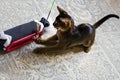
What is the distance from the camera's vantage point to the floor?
1.17m

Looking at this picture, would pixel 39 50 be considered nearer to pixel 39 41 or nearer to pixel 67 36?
pixel 39 41

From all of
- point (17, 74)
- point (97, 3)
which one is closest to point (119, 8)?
point (97, 3)

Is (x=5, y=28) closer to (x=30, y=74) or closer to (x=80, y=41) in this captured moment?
(x=30, y=74)

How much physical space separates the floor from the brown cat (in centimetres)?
6

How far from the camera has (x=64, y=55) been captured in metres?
1.27

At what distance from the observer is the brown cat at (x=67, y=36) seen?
1076 mm

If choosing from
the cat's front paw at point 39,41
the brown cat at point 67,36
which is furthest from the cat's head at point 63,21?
the cat's front paw at point 39,41

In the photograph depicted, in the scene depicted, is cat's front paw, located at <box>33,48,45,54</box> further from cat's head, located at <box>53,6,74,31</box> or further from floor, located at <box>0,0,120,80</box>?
cat's head, located at <box>53,6,74,31</box>

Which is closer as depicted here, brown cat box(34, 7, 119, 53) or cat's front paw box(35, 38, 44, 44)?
brown cat box(34, 7, 119, 53)

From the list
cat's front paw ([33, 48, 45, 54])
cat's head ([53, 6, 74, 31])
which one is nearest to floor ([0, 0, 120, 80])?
cat's front paw ([33, 48, 45, 54])

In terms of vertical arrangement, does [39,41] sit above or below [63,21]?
below

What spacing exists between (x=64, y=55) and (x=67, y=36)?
0.53ft

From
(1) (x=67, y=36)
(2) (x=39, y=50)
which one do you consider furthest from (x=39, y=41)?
(1) (x=67, y=36)

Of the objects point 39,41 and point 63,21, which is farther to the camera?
point 39,41
